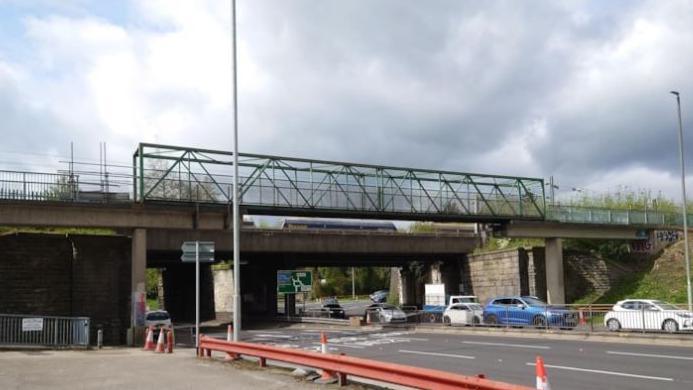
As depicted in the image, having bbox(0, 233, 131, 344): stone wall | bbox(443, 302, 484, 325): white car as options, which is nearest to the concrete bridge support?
bbox(443, 302, 484, 325): white car

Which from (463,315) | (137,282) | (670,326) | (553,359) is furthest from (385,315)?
(553,359)

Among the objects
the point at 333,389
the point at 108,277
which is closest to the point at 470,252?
the point at 108,277

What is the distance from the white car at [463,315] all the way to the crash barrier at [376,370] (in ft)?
68.2

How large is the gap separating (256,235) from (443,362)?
31.4 meters

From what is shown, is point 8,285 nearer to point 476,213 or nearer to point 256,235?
point 256,235

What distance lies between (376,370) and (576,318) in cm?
2054

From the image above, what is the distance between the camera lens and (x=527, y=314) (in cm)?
3180

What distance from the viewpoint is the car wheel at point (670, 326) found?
85.7ft

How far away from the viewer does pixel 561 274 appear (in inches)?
1881

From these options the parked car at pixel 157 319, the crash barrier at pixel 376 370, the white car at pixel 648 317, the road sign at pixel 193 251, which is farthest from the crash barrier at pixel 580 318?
the crash barrier at pixel 376 370

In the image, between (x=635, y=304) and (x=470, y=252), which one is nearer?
(x=635, y=304)

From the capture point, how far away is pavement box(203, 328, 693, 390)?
13.8m

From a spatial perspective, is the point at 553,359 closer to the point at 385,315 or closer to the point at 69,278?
the point at 385,315

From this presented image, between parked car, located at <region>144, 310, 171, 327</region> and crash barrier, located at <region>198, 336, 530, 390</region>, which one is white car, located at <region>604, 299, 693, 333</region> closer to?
crash barrier, located at <region>198, 336, 530, 390</region>
